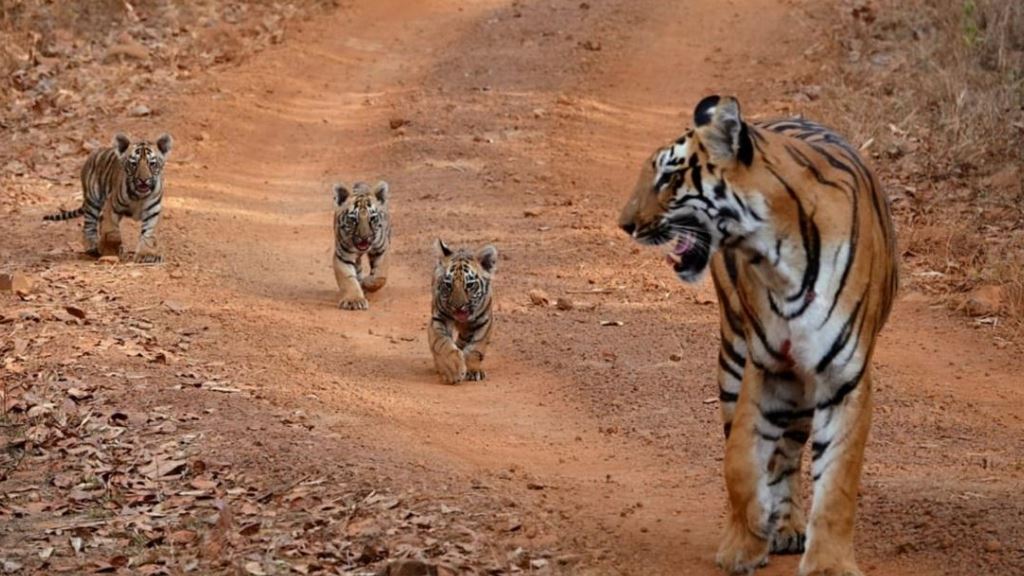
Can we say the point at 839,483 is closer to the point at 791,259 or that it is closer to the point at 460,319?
the point at 791,259

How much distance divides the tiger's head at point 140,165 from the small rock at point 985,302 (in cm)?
611

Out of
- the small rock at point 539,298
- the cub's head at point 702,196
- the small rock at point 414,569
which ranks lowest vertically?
the small rock at point 414,569

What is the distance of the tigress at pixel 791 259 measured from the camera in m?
5.53

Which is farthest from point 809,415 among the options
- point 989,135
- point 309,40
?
point 309,40

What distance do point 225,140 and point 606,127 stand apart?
159 inches

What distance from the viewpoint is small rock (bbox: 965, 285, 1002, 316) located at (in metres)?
10.6

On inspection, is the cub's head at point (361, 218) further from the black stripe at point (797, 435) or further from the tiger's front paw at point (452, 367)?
the black stripe at point (797, 435)

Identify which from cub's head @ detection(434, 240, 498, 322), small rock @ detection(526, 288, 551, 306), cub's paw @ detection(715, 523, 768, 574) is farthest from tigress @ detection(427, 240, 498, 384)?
cub's paw @ detection(715, 523, 768, 574)

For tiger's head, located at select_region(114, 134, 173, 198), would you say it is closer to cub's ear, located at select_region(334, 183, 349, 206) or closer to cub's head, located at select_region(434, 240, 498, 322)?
cub's ear, located at select_region(334, 183, 349, 206)

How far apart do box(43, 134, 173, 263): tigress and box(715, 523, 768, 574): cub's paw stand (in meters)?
7.45

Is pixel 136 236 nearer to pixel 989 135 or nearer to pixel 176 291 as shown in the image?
pixel 176 291

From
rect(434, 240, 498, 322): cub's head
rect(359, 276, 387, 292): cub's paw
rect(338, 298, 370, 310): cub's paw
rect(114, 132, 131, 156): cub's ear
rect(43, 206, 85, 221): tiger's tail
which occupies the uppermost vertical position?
rect(114, 132, 131, 156): cub's ear

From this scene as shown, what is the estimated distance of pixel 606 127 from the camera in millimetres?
17062

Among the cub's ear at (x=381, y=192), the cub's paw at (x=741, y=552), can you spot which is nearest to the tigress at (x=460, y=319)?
the cub's ear at (x=381, y=192)
